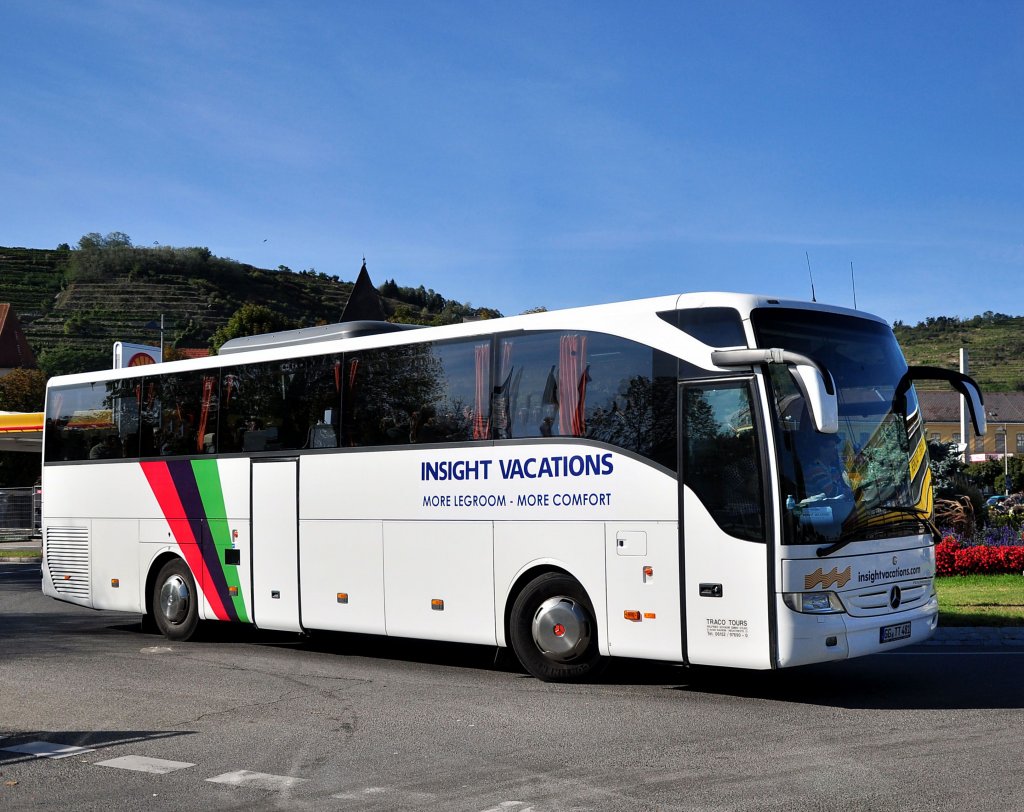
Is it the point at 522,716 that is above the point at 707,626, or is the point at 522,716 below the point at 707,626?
below

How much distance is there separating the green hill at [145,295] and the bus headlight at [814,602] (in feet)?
341

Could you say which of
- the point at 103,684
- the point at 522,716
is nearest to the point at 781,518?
the point at 522,716

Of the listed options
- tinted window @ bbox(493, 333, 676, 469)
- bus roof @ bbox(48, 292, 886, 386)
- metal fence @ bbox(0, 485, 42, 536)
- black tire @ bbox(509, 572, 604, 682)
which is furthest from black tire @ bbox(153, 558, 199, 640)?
metal fence @ bbox(0, 485, 42, 536)

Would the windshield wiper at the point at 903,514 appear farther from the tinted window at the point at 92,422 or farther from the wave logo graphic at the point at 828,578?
the tinted window at the point at 92,422

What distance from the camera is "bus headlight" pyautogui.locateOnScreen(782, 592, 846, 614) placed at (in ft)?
29.8

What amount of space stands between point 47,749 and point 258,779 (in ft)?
6.24

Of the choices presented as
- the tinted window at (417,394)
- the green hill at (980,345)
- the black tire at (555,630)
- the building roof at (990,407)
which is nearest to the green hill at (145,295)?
the building roof at (990,407)

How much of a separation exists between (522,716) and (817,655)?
232cm

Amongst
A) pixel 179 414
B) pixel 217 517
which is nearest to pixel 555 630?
pixel 217 517

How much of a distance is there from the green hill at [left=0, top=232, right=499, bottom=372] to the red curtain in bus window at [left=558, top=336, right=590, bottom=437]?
333 ft

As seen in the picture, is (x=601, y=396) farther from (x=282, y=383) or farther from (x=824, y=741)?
(x=282, y=383)

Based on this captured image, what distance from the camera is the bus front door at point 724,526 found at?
30.4 ft

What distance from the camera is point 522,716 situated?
918 centimetres

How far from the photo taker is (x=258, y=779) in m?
7.18
